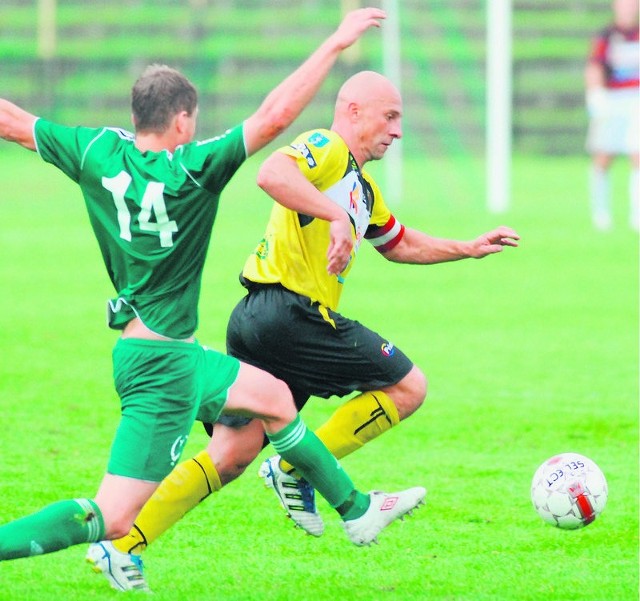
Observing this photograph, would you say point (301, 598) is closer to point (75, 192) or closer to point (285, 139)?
point (75, 192)

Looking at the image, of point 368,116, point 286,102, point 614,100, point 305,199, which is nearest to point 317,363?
point 305,199

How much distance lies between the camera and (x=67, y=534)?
15.1ft

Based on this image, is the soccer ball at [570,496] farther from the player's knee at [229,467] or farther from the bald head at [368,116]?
the bald head at [368,116]

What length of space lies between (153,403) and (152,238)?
0.58 metres

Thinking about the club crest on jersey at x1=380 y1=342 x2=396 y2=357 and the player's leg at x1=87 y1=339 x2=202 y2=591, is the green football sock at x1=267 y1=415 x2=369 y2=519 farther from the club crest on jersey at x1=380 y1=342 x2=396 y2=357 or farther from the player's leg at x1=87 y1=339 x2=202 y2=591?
the club crest on jersey at x1=380 y1=342 x2=396 y2=357

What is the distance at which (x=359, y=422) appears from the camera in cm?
589

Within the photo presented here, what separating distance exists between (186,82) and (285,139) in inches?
781

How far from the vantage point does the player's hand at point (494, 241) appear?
5.89 meters

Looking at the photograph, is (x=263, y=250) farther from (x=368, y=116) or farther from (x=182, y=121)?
(x=182, y=121)

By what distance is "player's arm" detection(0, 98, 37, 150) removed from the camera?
190 inches

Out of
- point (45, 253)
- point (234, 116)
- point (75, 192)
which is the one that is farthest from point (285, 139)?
point (45, 253)

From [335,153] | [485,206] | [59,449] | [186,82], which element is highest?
[186,82]

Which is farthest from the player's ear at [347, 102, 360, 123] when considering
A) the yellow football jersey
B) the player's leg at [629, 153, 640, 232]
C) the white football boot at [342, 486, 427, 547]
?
the player's leg at [629, 153, 640, 232]

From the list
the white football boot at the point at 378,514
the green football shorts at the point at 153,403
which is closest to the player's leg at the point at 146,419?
the green football shorts at the point at 153,403
